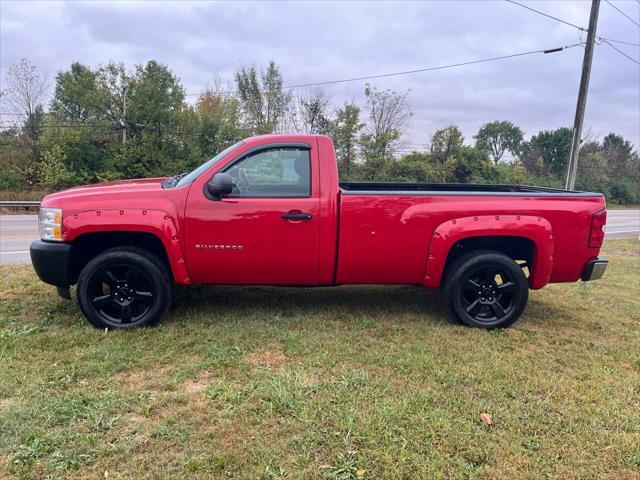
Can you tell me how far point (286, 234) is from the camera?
4023mm

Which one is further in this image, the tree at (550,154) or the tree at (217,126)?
the tree at (550,154)

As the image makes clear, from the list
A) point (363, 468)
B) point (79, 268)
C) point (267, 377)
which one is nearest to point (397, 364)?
point (267, 377)

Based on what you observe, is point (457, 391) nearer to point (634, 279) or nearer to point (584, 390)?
point (584, 390)

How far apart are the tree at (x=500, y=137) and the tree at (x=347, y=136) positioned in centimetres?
4446

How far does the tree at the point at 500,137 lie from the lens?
6456 cm

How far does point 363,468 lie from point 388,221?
226cm

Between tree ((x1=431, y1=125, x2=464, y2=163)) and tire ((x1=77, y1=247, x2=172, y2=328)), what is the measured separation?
92.3 feet

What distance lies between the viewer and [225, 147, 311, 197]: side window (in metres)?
4.10

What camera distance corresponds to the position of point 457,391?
3.07 meters

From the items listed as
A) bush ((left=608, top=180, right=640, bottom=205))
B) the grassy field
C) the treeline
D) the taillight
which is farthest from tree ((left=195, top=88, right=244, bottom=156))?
bush ((left=608, top=180, right=640, bottom=205))

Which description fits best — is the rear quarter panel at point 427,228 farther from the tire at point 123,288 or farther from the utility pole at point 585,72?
the utility pole at point 585,72

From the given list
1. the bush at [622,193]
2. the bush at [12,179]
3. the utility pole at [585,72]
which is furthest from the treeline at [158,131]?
the bush at [622,193]

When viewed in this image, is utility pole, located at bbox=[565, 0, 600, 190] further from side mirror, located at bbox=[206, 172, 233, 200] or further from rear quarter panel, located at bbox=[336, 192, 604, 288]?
side mirror, located at bbox=[206, 172, 233, 200]

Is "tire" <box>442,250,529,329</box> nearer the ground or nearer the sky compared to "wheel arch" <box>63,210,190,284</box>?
nearer the ground
